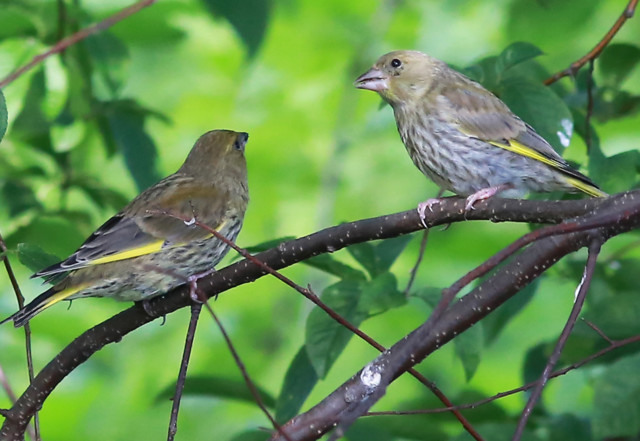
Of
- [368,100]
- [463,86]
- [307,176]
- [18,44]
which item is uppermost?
[368,100]

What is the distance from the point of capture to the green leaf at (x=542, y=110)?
14.0ft

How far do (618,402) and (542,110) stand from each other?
1309 millimetres

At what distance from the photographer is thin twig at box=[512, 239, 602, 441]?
2.42 meters

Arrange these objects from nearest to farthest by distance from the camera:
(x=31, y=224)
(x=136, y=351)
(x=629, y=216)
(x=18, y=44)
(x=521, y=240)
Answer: (x=521, y=240) < (x=629, y=216) < (x=18, y=44) < (x=31, y=224) < (x=136, y=351)

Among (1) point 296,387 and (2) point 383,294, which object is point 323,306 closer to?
(2) point 383,294

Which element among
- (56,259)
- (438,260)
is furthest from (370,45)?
(56,259)

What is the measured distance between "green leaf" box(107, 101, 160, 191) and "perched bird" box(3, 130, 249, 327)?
10cm

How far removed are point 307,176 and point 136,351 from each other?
2.08 metres

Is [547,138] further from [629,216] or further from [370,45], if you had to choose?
[370,45]

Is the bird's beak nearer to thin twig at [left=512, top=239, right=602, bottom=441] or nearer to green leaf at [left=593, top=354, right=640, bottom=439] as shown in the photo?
green leaf at [left=593, top=354, right=640, bottom=439]

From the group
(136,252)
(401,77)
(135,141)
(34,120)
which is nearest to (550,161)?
(401,77)

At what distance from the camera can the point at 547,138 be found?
436cm

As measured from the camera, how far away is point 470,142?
5.01 m

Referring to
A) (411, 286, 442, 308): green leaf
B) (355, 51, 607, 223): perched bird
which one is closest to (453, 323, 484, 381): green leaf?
(411, 286, 442, 308): green leaf
